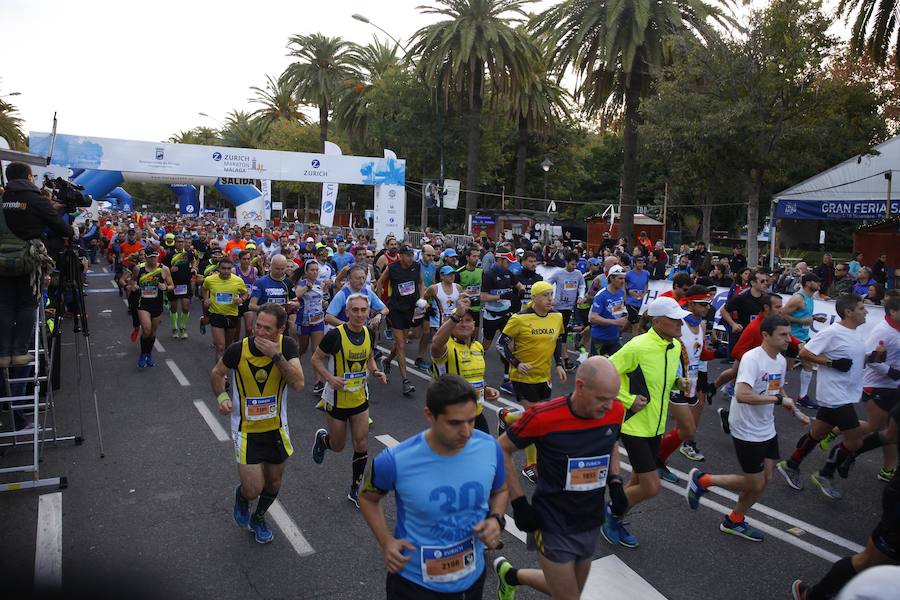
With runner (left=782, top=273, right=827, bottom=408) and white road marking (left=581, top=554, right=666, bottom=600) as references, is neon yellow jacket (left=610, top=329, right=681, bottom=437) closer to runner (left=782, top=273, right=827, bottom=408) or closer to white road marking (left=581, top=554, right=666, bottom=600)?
white road marking (left=581, top=554, right=666, bottom=600)

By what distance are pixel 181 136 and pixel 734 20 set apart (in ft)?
258

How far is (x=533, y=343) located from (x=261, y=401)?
2794mm

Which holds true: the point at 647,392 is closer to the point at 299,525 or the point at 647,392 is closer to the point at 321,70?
the point at 299,525

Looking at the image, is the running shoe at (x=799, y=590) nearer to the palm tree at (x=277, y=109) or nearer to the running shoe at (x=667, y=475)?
the running shoe at (x=667, y=475)

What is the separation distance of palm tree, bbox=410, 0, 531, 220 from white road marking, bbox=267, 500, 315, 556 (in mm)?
22495

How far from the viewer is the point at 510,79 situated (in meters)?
28.0

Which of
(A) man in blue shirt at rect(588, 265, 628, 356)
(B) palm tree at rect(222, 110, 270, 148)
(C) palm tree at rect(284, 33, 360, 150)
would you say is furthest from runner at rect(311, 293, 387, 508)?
(B) palm tree at rect(222, 110, 270, 148)

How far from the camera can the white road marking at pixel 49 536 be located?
186 inches

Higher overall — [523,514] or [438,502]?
[438,502]

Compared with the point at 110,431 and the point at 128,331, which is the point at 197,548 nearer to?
the point at 110,431

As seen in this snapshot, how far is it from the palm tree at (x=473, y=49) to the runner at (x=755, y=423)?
2222cm

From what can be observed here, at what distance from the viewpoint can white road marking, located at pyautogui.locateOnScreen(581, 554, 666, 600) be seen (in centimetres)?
455

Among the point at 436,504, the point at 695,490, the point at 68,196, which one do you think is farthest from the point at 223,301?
the point at 436,504

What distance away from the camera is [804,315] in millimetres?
9719
